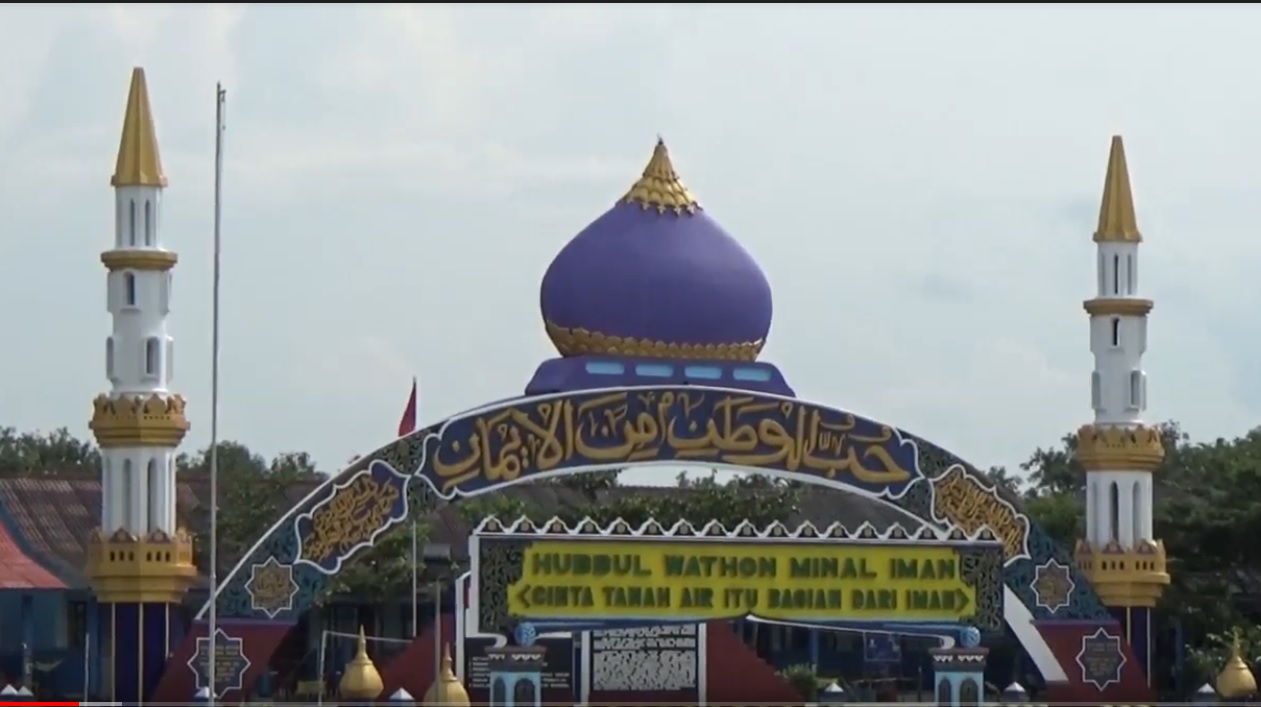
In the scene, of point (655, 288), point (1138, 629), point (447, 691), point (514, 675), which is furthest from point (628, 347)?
point (1138, 629)

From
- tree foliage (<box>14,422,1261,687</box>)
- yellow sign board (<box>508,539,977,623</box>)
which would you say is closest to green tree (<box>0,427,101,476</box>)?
tree foliage (<box>14,422,1261,687</box>)

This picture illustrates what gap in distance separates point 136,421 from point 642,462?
6403mm

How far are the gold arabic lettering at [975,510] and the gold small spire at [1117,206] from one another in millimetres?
4166

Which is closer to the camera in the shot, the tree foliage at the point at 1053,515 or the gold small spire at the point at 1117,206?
the gold small spire at the point at 1117,206

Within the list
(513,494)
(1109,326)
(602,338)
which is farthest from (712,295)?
(513,494)

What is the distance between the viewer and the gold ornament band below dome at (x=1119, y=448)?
40.3 meters

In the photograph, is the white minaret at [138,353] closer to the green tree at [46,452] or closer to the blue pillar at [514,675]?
the blue pillar at [514,675]

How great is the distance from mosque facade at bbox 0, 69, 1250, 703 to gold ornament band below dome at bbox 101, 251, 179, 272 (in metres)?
0.04

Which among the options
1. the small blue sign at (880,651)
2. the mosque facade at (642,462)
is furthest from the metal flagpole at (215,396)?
the small blue sign at (880,651)

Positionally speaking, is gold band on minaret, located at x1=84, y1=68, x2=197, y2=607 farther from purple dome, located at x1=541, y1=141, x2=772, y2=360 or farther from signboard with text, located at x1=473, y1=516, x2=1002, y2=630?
purple dome, located at x1=541, y1=141, x2=772, y2=360

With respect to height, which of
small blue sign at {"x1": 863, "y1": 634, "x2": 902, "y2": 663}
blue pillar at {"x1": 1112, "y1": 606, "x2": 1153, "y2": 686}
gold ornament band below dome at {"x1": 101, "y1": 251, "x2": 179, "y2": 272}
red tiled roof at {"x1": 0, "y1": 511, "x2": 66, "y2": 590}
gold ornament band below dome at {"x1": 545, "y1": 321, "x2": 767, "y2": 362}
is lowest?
small blue sign at {"x1": 863, "y1": 634, "x2": 902, "y2": 663}

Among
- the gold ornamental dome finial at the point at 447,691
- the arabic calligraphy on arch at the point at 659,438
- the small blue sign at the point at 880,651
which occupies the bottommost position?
the small blue sign at the point at 880,651

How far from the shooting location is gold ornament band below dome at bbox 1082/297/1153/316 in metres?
40.8

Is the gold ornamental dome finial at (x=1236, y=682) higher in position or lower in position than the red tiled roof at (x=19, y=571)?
lower
